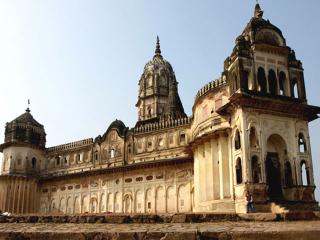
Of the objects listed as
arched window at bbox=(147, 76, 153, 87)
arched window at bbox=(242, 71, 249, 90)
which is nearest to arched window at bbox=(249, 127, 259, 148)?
arched window at bbox=(242, 71, 249, 90)

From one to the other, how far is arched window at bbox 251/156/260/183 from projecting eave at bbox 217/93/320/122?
8.93ft

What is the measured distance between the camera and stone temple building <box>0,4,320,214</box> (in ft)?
67.5

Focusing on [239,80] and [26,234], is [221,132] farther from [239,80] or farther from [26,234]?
[26,234]

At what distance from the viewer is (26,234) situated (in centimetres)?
792

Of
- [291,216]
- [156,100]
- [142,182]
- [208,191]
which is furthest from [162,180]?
[291,216]

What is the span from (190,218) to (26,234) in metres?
4.27

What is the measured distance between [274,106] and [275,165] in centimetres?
323

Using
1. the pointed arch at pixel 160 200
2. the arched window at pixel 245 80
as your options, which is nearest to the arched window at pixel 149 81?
the pointed arch at pixel 160 200

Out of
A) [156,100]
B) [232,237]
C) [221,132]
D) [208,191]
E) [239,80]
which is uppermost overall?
[156,100]

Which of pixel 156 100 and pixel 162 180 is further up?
pixel 156 100

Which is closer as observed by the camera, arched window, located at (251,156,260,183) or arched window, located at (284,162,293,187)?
arched window, located at (251,156,260,183)

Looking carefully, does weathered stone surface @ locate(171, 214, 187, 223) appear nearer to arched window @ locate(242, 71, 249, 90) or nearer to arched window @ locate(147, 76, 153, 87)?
arched window @ locate(242, 71, 249, 90)

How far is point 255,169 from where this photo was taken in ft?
65.5

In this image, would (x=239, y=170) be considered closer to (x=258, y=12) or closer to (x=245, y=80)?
(x=245, y=80)
